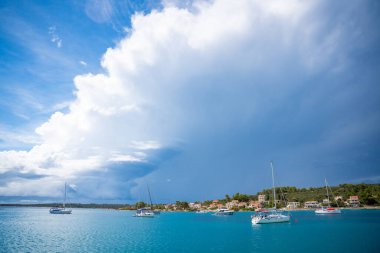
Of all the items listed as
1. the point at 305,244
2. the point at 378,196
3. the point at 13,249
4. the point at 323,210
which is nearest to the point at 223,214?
the point at 323,210

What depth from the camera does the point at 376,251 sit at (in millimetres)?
37906

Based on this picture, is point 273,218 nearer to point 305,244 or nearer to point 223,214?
point 305,244

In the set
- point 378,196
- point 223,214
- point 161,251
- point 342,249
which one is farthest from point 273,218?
point 378,196

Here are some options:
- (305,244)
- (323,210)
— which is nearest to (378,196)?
(323,210)

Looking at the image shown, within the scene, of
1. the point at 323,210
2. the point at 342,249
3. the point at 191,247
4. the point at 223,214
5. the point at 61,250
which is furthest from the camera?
the point at 223,214

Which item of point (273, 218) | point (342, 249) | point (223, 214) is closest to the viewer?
point (342, 249)

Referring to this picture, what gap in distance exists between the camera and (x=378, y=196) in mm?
182875

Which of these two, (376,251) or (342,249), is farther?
(342,249)

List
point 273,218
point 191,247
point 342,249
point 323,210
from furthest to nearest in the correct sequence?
point 323,210 < point 273,218 < point 191,247 < point 342,249

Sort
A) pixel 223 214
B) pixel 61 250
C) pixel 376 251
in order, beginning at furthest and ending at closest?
pixel 223 214
pixel 61 250
pixel 376 251

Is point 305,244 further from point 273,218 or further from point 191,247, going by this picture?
point 273,218

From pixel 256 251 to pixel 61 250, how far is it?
3047 cm

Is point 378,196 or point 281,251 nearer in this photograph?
point 281,251

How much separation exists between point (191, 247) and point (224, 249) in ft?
20.5
